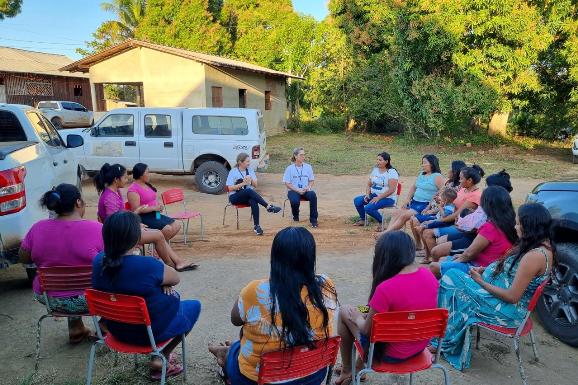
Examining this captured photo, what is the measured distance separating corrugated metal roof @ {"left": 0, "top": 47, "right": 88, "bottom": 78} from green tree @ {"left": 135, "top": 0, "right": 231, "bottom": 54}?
21.9 ft

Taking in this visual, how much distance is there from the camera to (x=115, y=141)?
10891 mm

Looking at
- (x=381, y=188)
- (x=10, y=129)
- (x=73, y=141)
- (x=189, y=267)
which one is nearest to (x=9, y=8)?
(x=73, y=141)

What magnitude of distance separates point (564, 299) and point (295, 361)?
2810 millimetres

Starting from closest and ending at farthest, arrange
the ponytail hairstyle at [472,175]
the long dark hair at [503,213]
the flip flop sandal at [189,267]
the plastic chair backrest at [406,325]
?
the plastic chair backrest at [406,325] < the long dark hair at [503,213] < the ponytail hairstyle at [472,175] < the flip flop sandal at [189,267]

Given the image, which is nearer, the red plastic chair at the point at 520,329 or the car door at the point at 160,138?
the red plastic chair at the point at 520,329

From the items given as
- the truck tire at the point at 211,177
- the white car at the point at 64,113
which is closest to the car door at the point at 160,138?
the truck tire at the point at 211,177

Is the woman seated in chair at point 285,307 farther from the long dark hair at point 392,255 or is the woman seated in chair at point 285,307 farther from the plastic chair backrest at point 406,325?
the long dark hair at point 392,255

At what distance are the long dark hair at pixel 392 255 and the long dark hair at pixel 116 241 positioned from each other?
5.10 ft

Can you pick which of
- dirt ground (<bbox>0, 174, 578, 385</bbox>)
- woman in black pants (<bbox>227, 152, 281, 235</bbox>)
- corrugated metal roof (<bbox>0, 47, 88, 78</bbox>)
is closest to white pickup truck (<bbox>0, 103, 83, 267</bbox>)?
dirt ground (<bbox>0, 174, 578, 385</bbox>)

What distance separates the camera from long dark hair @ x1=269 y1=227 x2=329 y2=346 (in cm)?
234

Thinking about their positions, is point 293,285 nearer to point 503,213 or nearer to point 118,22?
point 503,213

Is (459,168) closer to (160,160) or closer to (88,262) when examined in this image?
(88,262)

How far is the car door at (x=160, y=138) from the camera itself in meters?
10.8

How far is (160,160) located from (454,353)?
8796mm
